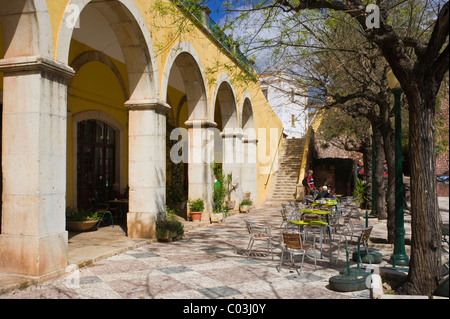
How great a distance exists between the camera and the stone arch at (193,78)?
998 cm

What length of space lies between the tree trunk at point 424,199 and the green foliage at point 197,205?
6.96 metres

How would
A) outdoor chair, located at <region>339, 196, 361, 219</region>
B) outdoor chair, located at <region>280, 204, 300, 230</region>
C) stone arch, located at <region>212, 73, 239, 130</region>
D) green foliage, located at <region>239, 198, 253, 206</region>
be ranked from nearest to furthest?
outdoor chair, located at <region>280, 204, 300, 230</region> < outdoor chair, located at <region>339, 196, 361, 219</region> < stone arch, located at <region>212, 73, 239, 130</region> < green foliage, located at <region>239, 198, 253, 206</region>

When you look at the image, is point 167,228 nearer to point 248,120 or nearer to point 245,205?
point 245,205

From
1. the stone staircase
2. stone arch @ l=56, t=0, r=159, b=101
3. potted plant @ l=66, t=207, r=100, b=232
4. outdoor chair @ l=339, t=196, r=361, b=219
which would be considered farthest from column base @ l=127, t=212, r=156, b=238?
the stone staircase

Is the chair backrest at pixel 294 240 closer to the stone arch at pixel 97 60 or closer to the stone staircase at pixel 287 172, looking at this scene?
the stone arch at pixel 97 60

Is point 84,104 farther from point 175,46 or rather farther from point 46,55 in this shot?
point 46,55

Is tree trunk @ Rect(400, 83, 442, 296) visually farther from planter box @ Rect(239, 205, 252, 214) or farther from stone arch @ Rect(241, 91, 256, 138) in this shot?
stone arch @ Rect(241, 91, 256, 138)

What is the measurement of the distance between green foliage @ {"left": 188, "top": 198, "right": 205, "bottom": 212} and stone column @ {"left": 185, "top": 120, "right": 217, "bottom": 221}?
125 millimetres

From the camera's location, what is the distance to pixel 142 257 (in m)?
6.74

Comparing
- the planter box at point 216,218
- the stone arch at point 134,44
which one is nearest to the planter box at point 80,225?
the stone arch at point 134,44

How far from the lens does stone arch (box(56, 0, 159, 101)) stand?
7.23 metres

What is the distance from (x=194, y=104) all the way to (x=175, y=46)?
7.10 ft
